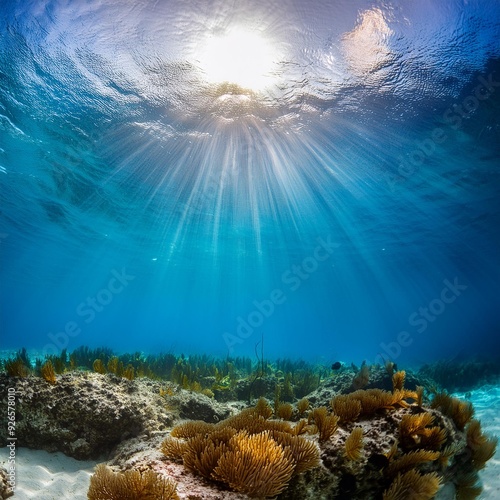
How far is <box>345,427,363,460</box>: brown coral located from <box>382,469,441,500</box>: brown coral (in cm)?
36

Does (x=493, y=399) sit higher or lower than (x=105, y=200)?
lower

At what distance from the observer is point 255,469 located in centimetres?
226

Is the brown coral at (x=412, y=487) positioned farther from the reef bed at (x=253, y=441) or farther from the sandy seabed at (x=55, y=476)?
the sandy seabed at (x=55, y=476)

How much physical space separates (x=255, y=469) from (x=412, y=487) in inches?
63.3

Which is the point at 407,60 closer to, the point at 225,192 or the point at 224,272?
the point at 225,192

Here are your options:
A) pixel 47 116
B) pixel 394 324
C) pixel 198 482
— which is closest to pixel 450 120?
pixel 198 482

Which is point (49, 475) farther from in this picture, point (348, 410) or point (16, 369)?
point (348, 410)

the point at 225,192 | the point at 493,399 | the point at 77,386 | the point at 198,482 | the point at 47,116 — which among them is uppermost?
the point at 47,116

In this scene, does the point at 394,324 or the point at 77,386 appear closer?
the point at 77,386

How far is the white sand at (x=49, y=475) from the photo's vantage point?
12.6 feet

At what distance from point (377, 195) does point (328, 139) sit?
7.32 m

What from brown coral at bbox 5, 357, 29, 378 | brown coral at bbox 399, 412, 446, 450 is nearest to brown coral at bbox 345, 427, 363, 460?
brown coral at bbox 399, 412, 446, 450

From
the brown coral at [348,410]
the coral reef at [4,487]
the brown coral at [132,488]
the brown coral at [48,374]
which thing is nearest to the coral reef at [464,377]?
the brown coral at [348,410]

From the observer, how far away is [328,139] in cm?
1487
